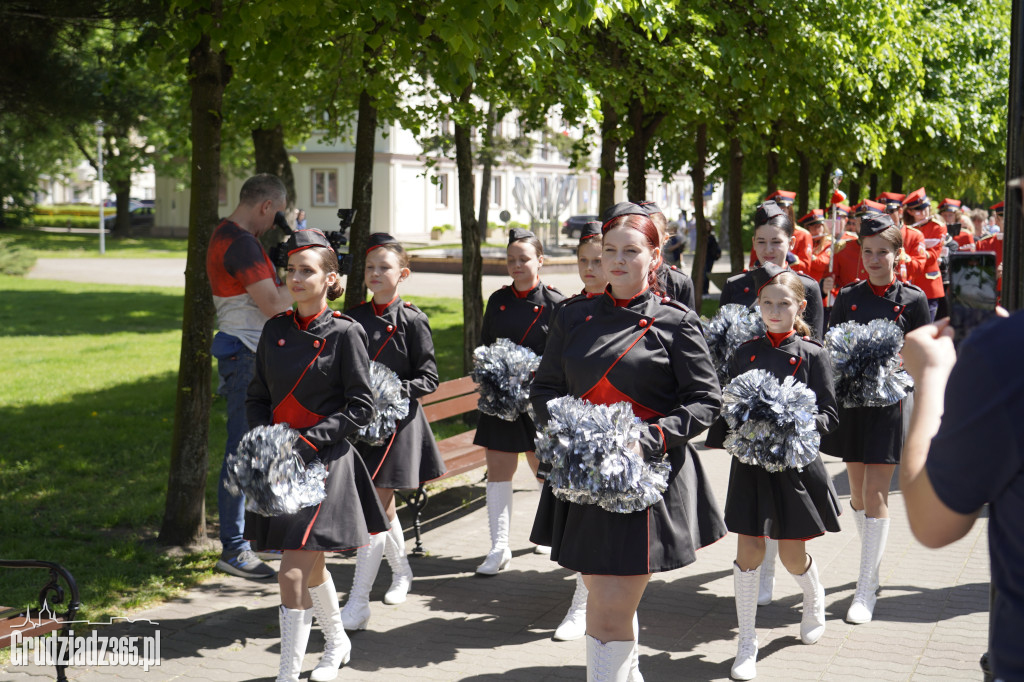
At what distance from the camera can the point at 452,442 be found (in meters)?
8.35

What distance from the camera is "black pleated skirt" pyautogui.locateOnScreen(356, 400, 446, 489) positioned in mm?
5730

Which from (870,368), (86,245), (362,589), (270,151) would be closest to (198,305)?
(362,589)

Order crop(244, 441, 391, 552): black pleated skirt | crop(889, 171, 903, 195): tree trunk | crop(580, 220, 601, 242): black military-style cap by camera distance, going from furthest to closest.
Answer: crop(889, 171, 903, 195): tree trunk → crop(580, 220, 601, 242): black military-style cap → crop(244, 441, 391, 552): black pleated skirt

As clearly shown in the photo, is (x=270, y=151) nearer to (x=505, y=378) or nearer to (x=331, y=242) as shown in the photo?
(x=331, y=242)

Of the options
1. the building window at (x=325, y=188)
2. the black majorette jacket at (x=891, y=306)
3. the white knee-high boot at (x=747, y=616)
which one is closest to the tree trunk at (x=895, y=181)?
the black majorette jacket at (x=891, y=306)

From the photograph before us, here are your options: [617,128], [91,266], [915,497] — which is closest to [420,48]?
[617,128]

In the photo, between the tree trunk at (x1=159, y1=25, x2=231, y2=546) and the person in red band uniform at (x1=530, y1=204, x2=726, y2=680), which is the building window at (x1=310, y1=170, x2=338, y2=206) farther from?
the person in red band uniform at (x1=530, y1=204, x2=726, y2=680)

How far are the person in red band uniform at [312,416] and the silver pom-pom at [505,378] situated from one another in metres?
1.63

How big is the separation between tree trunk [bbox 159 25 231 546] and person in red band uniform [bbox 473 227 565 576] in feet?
5.87

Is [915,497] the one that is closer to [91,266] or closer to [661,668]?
[661,668]

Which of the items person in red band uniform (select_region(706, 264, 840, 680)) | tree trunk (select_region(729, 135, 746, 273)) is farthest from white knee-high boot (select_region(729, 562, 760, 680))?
tree trunk (select_region(729, 135, 746, 273))

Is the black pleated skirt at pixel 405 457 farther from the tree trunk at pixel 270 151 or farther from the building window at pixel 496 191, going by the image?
the building window at pixel 496 191

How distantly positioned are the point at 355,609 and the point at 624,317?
8.31ft

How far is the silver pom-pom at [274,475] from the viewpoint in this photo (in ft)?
14.3
